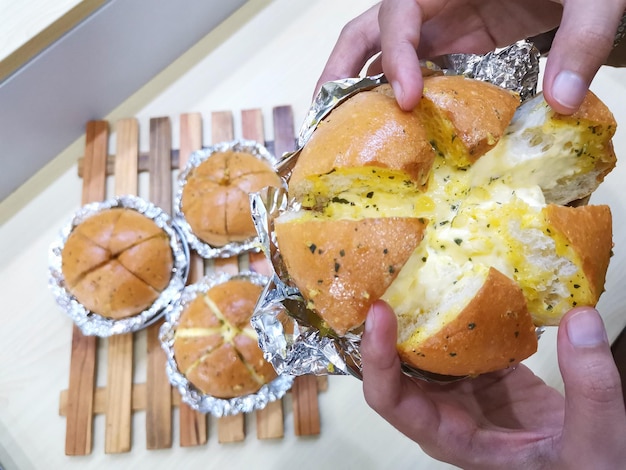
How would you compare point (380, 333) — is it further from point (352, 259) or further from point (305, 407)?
point (305, 407)


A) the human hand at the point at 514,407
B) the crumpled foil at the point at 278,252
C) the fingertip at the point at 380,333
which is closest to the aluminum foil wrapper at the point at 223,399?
the crumpled foil at the point at 278,252

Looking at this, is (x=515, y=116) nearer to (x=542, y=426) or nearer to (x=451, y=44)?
(x=451, y=44)

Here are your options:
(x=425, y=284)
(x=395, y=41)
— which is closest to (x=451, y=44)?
(x=395, y=41)

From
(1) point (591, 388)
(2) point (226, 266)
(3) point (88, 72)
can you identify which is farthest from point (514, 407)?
(3) point (88, 72)

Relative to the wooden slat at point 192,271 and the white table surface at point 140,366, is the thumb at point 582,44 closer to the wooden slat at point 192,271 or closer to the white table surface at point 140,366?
the white table surface at point 140,366

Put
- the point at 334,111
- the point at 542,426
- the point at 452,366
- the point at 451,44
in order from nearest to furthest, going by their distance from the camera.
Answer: the point at 452,366 < the point at 334,111 < the point at 542,426 < the point at 451,44

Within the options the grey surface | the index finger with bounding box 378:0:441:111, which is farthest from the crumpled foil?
the grey surface

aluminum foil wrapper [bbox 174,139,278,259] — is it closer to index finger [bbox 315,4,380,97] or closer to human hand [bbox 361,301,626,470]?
index finger [bbox 315,4,380,97]
